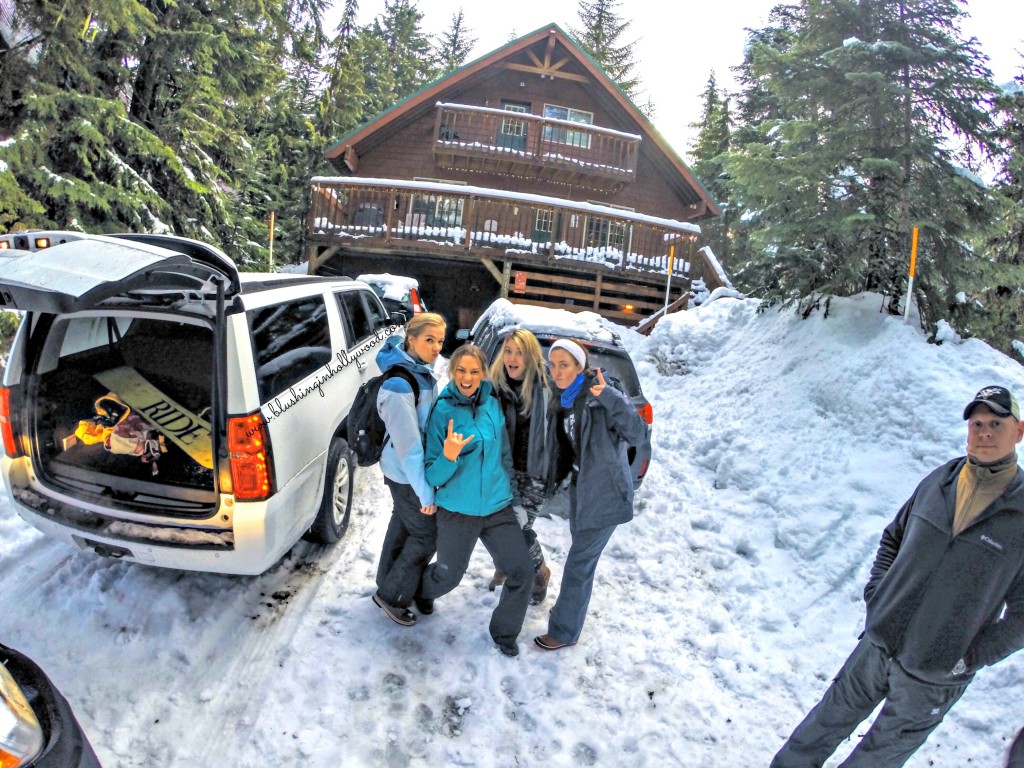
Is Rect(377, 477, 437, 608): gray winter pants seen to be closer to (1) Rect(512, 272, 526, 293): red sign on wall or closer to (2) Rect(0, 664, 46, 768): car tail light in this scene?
(2) Rect(0, 664, 46, 768): car tail light

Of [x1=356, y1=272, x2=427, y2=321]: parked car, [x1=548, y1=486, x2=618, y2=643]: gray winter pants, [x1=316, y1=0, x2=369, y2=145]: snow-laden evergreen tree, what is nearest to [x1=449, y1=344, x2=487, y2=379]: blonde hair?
[x1=548, y1=486, x2=618, y2=643]: gray winter pants

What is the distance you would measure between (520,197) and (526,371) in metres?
11.5

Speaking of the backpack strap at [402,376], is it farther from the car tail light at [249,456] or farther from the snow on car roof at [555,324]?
the snow on car roof at [555,324]

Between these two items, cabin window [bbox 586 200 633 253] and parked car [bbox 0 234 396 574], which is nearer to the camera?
parked car [bbox 0 234 396 574]

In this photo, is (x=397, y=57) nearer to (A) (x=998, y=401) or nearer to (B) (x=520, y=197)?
(B) (x=520, y=197)

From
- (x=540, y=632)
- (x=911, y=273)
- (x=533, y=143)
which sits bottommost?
(x=540, y=632)

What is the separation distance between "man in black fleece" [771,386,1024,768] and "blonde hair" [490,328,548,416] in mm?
1809

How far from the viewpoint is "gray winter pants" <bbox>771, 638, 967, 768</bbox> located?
2268mm

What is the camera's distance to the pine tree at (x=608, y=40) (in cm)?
3472

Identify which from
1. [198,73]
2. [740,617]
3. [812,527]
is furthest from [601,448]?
[198,73]

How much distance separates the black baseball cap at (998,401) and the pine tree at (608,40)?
36.9 meters

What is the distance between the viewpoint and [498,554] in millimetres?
3246

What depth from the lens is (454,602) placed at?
387cm

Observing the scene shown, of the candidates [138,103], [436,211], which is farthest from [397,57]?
[138,103]
